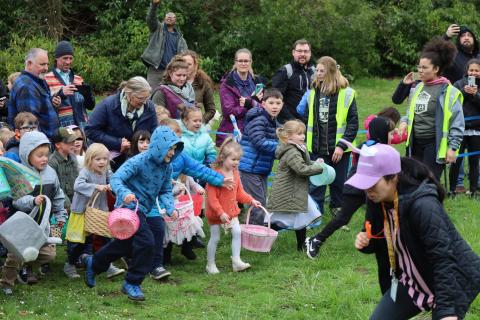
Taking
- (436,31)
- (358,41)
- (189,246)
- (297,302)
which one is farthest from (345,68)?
(297,302)

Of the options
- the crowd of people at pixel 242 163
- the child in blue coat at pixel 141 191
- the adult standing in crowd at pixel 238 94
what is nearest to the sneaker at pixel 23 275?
the crowd of people at pixel 242 163

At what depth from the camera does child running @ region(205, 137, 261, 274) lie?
915cm

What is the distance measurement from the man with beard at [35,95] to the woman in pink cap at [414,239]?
5086mm

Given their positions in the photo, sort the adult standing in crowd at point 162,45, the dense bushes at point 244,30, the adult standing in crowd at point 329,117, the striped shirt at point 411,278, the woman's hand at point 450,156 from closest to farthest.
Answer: the striped shirt at point 411,278 < the woman's hand at point 450,156 < the adult standing in crowd at point 329,117 < the adult standing in crowd at point 162,45 < the dense bushes at point 244,30

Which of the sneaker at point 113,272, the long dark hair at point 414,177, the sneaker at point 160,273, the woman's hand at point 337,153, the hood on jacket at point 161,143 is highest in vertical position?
the long dark hair at point 414,177

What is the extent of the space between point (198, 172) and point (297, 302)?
180 centimetres

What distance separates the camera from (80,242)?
867cm

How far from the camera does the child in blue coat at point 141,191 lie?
7.83 meters

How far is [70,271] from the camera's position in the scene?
29.3 ft

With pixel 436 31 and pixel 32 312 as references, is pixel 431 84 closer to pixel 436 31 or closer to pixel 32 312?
pixel 32 312

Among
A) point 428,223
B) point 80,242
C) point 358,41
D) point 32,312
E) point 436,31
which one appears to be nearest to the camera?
point 428,223

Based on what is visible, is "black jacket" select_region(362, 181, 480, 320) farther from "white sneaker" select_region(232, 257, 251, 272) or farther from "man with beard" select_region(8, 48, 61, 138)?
"man with beard" select_region(8, 48, 61, 138)

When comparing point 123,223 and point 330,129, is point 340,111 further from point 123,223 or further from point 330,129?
point 123,223

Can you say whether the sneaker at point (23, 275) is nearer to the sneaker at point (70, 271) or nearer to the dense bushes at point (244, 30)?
the sneaker at point (70, 271)
